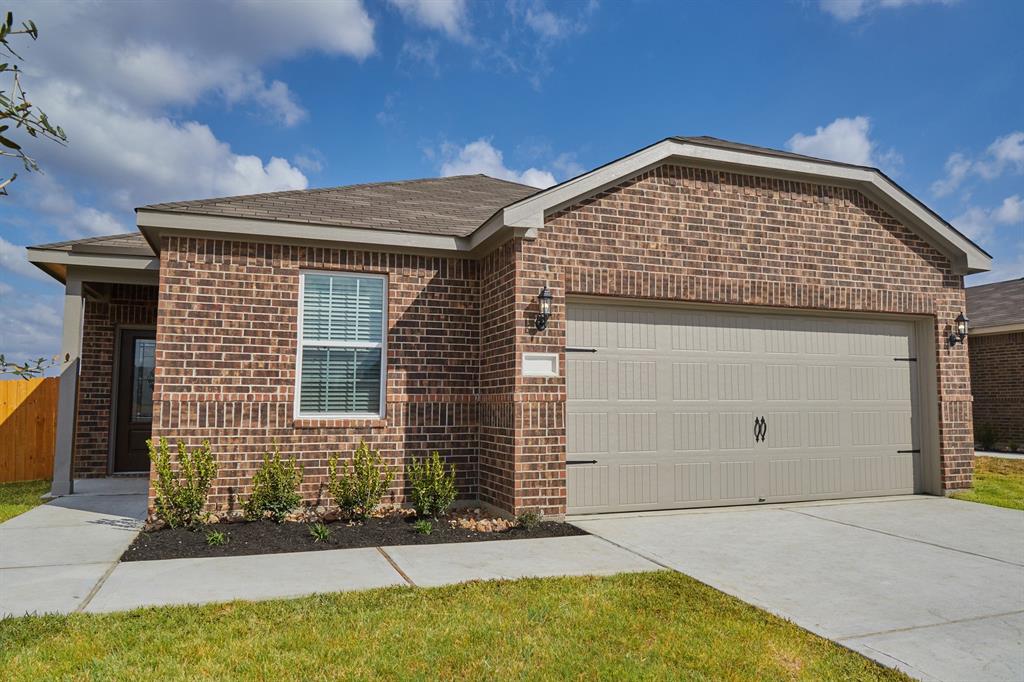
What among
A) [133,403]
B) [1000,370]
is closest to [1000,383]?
[1000,370]

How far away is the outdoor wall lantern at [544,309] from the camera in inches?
308

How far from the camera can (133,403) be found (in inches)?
469

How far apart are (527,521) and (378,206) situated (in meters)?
4.88

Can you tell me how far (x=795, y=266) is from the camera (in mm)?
9320

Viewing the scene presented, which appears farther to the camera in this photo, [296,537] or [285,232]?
[285,232]

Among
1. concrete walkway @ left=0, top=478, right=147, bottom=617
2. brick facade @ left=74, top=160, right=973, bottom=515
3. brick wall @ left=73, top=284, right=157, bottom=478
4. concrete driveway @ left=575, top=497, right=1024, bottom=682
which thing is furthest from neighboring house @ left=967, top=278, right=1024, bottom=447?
brick wall @ left=73, top=284, right=157, bottom=478

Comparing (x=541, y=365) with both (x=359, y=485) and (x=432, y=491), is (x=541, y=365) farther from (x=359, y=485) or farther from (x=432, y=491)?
(x=359, y=485)

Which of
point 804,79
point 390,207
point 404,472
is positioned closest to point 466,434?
point 404,472

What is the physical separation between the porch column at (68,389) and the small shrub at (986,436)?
A: 67.9 feet

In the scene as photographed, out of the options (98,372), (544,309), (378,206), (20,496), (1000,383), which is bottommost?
(20,496)

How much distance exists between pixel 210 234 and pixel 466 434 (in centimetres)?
385

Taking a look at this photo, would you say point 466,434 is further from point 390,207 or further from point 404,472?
point 390,207

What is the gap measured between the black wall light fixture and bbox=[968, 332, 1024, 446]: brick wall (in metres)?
16.3

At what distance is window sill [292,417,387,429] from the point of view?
811 cm
